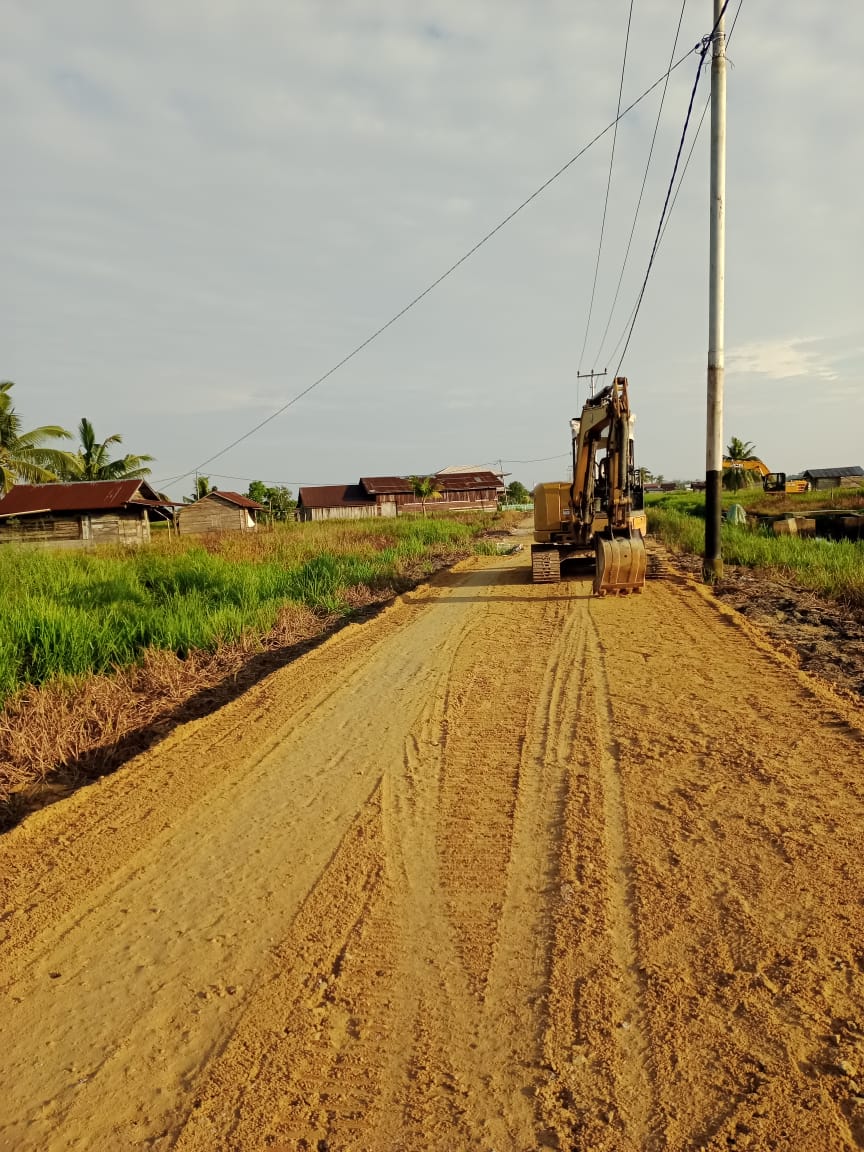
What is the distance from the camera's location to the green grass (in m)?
6.74

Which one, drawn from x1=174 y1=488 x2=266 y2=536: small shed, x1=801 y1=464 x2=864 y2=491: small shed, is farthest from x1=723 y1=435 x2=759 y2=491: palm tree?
x1=174 y1=488 x2=266 y2=536: small shed

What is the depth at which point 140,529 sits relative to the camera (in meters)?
32.3

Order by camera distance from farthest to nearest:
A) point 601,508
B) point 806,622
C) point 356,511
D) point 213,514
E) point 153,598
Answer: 1. point 356,511
2. point 213,514
3. point 601,508
4. point 153,598
5. point 806,622

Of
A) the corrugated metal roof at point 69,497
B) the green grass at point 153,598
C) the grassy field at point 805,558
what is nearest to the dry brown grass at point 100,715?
the green grass at point 153,598

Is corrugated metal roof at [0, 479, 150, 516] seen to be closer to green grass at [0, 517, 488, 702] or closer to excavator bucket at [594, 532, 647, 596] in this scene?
green grass at [0, 517, 488, 702]

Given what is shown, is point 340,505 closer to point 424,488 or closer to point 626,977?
point 424,488

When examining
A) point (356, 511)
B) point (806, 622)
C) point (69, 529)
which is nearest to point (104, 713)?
point (806, 622)

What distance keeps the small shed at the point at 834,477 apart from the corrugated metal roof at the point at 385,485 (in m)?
39.7

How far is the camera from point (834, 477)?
70.7m

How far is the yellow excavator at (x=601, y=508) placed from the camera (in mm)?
11227

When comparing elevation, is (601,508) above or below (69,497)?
below

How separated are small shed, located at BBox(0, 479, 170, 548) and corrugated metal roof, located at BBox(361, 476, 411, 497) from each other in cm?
3717

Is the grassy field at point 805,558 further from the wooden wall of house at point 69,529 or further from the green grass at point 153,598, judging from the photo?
the wooden wall of house at point 69,529

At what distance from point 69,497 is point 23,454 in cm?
639
